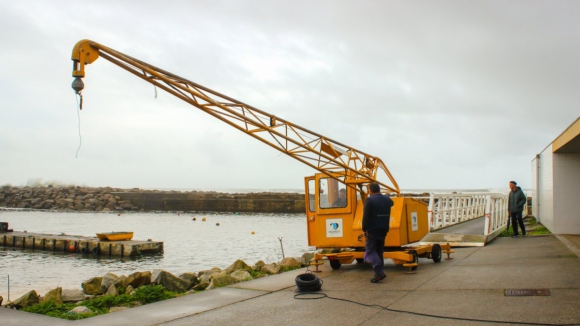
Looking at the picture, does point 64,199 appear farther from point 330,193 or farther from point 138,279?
point 330,193

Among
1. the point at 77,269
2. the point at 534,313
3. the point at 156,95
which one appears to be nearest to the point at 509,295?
the point at 534,313

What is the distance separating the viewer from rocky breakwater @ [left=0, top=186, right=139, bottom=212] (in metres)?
101

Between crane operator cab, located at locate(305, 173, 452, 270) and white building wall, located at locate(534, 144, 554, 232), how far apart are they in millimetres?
8378

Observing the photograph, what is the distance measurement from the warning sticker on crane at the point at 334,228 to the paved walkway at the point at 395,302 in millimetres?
927

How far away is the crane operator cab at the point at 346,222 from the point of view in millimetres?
12734

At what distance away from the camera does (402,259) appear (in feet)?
39.8

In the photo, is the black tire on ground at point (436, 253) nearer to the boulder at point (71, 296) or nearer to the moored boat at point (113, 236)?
the boulder at point (71, 296)

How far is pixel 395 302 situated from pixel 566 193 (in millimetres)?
13052

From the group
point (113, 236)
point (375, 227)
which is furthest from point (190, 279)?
point (113, 236)

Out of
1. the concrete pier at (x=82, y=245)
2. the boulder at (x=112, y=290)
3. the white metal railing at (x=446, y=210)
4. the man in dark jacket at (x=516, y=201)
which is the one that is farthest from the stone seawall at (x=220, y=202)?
the boulder at (x=112, y=290)

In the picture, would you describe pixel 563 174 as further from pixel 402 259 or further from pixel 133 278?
pixel 133 278

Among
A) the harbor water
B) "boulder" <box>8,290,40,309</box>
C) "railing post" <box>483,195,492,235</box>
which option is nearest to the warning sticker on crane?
"boulder" <box>8,290,40,309</box>

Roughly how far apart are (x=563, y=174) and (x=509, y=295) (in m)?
12.2

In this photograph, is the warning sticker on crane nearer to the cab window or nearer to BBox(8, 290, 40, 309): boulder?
the cab window
